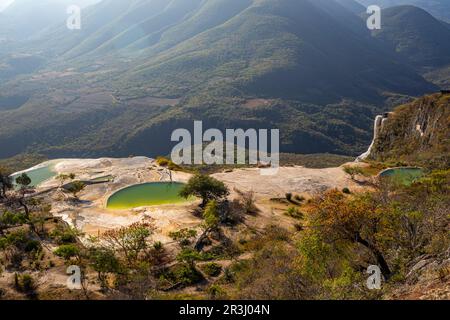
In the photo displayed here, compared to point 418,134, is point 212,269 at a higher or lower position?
lower

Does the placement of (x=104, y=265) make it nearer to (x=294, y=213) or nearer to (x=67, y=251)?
(x=67, y=251)

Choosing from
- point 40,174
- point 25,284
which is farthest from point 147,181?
point 25,284

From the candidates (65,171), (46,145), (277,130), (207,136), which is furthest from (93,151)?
(65,171)

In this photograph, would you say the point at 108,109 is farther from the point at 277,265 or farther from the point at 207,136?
the point at 277,265

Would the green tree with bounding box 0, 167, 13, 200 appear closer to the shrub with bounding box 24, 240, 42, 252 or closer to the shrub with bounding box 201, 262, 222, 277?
the shrub with bounding box 24, 240, 42, 252

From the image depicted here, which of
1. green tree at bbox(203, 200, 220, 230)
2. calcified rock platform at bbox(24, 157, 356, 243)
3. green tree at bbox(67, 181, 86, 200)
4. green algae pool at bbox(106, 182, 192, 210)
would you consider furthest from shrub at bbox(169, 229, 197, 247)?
green tree at bbox(67, 181, 86, 200)
